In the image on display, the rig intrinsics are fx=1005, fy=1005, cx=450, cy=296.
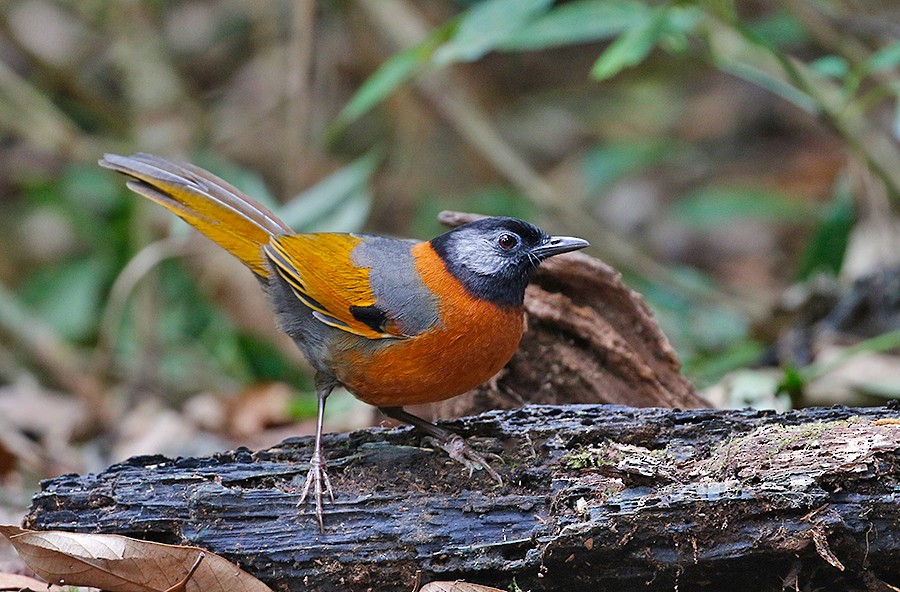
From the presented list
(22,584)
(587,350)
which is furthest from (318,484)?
(587,350)

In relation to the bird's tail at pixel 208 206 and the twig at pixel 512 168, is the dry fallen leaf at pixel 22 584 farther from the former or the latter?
the twig at pixel 512 168

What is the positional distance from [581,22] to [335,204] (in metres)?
2.22

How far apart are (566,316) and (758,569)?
1.57 metres

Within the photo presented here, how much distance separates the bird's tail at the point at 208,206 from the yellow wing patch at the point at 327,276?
7.0 inches

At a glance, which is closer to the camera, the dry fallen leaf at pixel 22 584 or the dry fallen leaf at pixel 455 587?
the dry fallen leaf at pixel 455 587

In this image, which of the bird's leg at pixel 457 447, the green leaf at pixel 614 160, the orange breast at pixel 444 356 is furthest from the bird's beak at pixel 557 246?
the green leaf at pixel 614 160

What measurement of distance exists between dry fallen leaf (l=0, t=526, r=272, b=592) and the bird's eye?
1.62 m

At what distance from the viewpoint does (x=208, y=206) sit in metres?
4.36

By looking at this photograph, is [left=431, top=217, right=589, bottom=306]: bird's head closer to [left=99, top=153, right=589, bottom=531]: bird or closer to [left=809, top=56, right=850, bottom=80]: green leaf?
[left=99, top=153, right=589, bottom=531]: bird

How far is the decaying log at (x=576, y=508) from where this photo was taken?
9.65 feet

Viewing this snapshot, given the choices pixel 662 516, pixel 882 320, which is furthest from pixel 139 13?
pixel 662 516

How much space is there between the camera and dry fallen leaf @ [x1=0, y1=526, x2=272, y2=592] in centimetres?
308

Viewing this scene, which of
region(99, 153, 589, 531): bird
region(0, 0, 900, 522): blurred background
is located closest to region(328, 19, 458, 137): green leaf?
region(0, 0, 900, 522): blurred background

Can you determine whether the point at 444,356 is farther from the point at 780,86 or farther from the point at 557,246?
the point at 780,86
